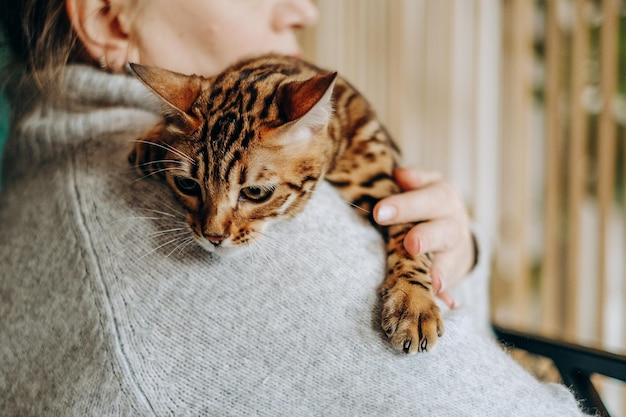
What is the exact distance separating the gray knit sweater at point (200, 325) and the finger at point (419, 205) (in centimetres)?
4

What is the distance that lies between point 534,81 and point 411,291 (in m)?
1.45

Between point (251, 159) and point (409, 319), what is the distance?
0.32 metres

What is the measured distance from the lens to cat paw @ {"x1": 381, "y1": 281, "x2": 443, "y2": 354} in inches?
26.8

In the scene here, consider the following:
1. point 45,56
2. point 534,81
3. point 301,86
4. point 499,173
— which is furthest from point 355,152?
point 534,81

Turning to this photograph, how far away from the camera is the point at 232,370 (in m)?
0.67

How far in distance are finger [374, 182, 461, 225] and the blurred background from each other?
2.96 ft

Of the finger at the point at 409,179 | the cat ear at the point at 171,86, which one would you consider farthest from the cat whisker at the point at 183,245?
the finger at the point at 409,179

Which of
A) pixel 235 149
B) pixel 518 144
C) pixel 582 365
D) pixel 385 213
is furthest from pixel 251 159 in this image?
pixel 518 144

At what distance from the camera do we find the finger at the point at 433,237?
2.68 ft

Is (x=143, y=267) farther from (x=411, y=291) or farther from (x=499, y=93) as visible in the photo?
(x=499, y=93)

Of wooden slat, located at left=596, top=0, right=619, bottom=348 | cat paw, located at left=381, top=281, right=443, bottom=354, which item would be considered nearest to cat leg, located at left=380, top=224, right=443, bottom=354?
cat paw, located at left=381, top=281, right=443, bottom=354

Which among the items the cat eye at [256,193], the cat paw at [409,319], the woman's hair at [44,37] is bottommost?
the cat paw at [409,319]

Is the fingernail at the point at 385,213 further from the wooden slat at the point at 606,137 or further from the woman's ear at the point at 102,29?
the wooden slat at the point at 606,137

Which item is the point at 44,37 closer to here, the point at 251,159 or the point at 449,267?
the point at 251,159
